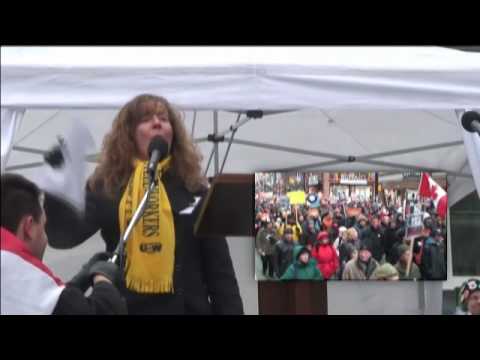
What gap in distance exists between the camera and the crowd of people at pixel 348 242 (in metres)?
3.92

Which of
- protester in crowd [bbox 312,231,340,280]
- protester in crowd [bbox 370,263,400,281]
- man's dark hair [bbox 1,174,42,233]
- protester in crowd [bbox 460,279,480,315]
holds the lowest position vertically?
protester in crowd [bbox 460,279,480,315]

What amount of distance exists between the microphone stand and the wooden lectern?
9.7 inches

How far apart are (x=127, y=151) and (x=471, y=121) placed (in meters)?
1.51

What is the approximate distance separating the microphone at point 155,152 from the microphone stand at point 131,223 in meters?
0.04

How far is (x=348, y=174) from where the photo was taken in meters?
3.95

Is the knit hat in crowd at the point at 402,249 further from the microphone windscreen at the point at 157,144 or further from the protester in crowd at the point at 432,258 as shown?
the microphone windscreen at the point at 157,144

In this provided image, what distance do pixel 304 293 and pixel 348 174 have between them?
1.93 ft

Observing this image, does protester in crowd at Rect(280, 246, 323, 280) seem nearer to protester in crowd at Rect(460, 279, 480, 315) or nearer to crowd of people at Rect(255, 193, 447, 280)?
crowd of people at Rect(255, 193, 447, 280)

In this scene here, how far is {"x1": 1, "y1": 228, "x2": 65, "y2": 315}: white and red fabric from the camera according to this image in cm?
354

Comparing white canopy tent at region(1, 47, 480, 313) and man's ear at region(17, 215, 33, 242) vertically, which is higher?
white canopy tent at region(1, 47, 480, 313)

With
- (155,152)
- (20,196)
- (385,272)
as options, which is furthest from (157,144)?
(385,272)

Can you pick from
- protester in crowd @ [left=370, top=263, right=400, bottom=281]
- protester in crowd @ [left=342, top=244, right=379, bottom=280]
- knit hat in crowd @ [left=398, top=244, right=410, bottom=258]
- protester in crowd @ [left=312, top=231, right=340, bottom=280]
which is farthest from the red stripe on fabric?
knit hat in crowd @ [left=398, top=244, right=410, bottom=258]

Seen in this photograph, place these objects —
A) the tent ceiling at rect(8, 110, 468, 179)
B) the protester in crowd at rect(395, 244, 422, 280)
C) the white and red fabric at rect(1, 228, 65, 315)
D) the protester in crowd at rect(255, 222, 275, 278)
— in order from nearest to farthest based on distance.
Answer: the white and red fabric at rect(1, 228, 65, 315), the tent ceiling at rect(8, 110, 468, 179), the protester in crowd at rect(255, 222, 275, 278), the protester in crowd at rect(395, 244, 422, 280)
